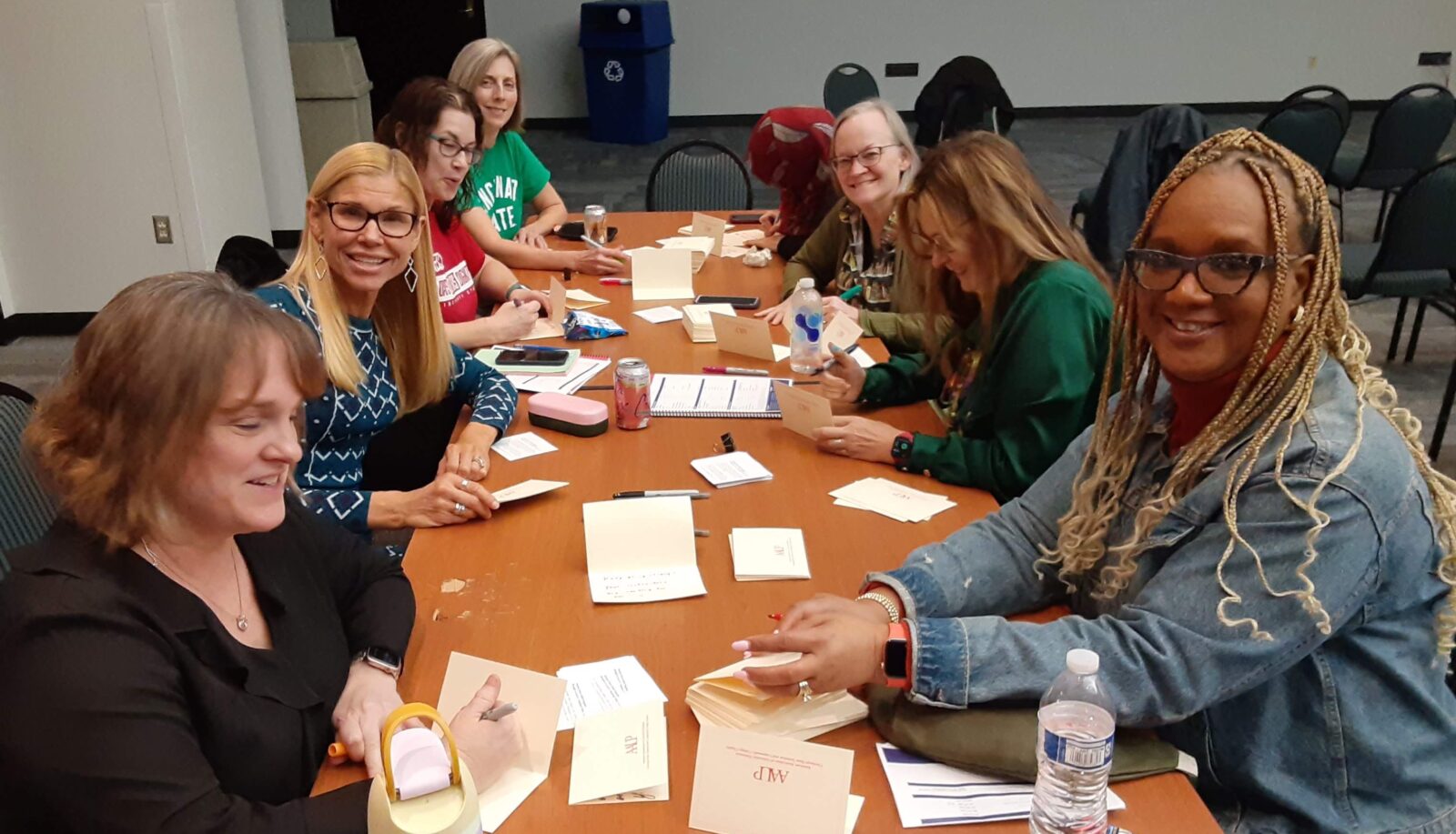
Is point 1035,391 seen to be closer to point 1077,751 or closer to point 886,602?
point 886,602

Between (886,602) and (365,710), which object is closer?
(365,710)

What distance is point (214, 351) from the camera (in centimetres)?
122

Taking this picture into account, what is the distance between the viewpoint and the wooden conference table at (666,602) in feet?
4.17

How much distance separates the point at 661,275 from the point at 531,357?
76cm

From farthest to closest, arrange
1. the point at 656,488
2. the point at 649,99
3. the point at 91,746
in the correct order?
1. the point at 649,99
2. the point at 656,488
3. the point at 91,746

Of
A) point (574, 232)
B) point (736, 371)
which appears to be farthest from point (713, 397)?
point (574, 232)

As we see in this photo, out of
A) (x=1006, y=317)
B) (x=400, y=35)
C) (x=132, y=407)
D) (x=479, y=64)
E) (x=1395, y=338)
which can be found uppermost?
(x=400, y=35)

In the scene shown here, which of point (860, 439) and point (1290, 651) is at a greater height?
point (1290, 651)

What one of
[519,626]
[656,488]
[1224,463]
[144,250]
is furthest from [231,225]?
[1224,463]

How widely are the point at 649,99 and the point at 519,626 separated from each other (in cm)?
795

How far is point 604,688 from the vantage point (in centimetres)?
148

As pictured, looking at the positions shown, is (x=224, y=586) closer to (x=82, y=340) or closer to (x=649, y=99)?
(x=82, y=340)

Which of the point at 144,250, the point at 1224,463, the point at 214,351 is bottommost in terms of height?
the point at 144,250

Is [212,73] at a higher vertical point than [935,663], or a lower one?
higher
